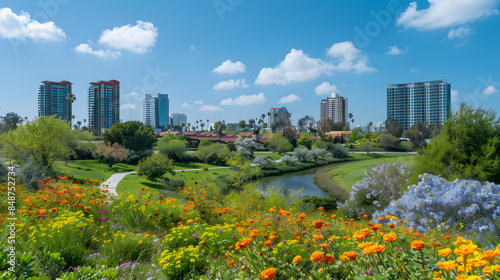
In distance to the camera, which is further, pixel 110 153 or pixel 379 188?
pixel 110 153

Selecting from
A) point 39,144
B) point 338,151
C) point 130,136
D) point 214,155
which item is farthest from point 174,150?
point 338,151

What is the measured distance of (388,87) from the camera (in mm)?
98312

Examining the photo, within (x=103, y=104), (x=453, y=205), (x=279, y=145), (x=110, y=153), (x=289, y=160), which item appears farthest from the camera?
(x=103, y=104)

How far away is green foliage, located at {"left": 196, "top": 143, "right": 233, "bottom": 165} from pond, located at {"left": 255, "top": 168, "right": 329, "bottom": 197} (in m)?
7.79

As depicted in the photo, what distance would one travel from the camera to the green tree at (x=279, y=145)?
4866cm

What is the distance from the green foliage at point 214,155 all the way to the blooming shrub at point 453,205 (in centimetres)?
3032

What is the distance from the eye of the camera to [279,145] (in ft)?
160

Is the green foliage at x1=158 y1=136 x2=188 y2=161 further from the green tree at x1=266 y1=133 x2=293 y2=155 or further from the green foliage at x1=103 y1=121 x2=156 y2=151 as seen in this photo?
the green tree at x1=266 y1=133 x2=293 y2=155

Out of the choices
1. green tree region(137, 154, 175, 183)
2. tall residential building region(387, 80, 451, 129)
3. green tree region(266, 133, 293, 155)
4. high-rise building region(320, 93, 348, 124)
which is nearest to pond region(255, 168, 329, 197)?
green tree region(137, 154, 175, 183)

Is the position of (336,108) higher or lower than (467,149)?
higher

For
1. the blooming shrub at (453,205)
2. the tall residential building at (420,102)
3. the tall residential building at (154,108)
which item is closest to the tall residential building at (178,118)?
the tall residential building at (154,108)

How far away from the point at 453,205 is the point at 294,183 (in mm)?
22353

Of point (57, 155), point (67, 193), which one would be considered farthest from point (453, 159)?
point (57, 155)

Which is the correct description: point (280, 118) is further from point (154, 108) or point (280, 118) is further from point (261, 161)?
point (261, 161)
